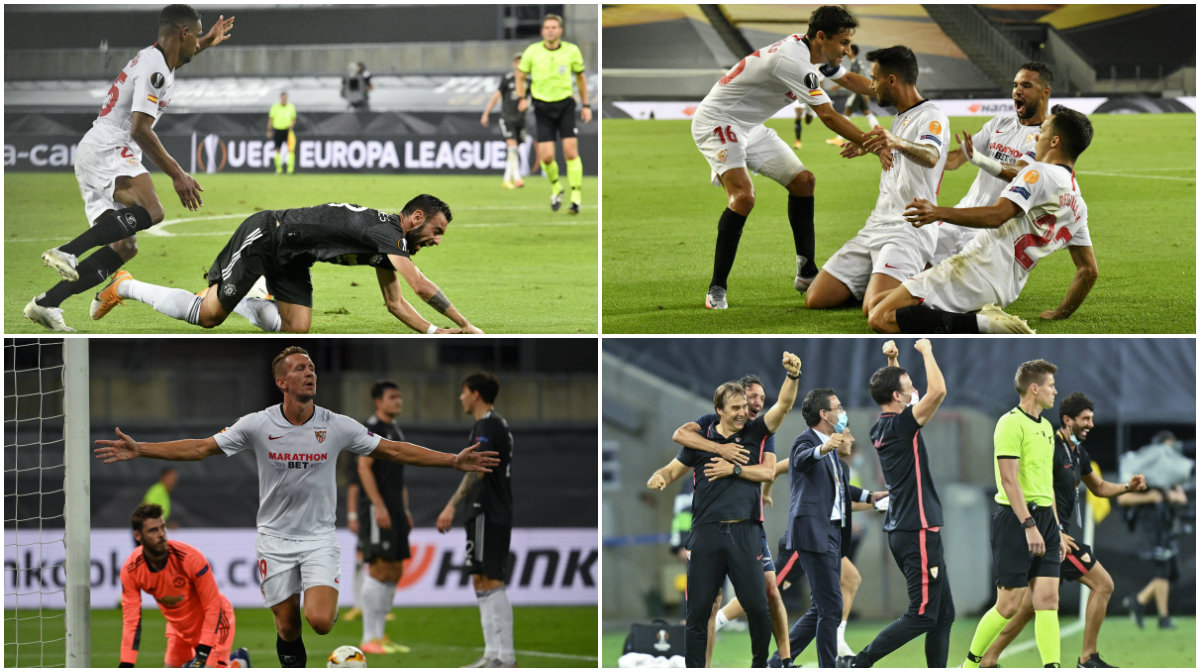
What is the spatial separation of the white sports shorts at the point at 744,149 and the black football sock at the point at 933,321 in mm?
1059

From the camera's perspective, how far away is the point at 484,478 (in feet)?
20.9

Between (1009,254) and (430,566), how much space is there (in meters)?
6.31

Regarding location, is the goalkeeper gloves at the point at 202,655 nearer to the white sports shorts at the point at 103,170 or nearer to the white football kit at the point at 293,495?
the white football kit at the point at 293,495

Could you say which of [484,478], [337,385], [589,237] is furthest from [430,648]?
[337,385]

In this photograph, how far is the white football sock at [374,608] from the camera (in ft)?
23.7

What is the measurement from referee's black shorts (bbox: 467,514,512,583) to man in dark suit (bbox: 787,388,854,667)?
1.63m

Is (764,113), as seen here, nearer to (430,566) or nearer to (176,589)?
(176,589)

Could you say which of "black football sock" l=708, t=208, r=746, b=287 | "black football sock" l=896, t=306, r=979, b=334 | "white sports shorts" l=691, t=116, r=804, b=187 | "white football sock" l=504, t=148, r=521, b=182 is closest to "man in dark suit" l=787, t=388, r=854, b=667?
"black football sock" l=896, t=306, r=979, b=334

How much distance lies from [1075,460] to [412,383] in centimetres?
939

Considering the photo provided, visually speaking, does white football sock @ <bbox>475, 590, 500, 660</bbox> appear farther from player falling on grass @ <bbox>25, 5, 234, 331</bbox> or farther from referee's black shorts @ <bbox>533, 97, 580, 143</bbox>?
referee's black shorts @ <bbox>533, 97, 580, 143</bbox>

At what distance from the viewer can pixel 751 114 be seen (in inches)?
244

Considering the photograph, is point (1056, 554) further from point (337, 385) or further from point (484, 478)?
point (337, 385)

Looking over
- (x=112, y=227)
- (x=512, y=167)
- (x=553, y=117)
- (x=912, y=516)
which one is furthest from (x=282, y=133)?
(x=912, y=516)

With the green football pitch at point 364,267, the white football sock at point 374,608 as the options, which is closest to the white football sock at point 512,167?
the green football pitch at point 364,267
